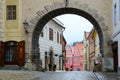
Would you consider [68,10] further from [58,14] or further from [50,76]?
[50,76]

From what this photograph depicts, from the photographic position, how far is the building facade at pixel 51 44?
146ft

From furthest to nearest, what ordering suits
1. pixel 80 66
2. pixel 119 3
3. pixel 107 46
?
pixel 80 66 → pixel 107 46 → pixel 119 3

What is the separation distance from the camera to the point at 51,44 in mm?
49750

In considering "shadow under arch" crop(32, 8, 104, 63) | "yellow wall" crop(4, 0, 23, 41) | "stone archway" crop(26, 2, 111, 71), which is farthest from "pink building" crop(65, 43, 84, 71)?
"yellow wall" crop(4, 0, 23, 41)

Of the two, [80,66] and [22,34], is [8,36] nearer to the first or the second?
[22,34]

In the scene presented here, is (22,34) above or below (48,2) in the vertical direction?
below

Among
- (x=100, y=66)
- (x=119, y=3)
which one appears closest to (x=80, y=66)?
(x=100, y=66)

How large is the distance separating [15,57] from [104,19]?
7.89 meters

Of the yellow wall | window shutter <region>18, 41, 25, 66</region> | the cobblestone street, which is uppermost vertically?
the yellow wall

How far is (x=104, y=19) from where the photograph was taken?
104ft

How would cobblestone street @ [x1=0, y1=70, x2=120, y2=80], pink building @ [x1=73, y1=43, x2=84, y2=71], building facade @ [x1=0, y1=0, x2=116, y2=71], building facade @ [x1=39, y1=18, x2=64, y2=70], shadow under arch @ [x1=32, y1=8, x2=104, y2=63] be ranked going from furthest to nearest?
pink building @ [x1=73, y1=43, x2=84, y2=71] → building facade @ [x1=39, y1=18, x2=64, y2=70] → shadow under arch @ [x1=32, y1=8, x2=104, y2=63] → building facade @ [x1=0, y1=0, x2=116, y2=71] → cobblestone street @ [x1=0, y1=70, x2=120, y2=80]

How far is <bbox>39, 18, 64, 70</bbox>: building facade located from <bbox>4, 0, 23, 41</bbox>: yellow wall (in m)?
10.6

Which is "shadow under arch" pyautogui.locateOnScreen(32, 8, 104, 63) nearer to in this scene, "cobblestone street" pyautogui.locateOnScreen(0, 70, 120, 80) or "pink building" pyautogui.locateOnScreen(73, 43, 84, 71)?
"cobblestone street" pyautogui.locateOnScreen(0, 70, 120, 80)

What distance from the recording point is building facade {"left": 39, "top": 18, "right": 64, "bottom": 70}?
44447 millimetres
